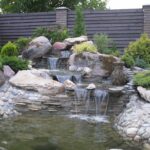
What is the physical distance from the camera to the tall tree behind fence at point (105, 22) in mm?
14469

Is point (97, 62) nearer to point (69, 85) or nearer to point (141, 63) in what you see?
point (141, 63)

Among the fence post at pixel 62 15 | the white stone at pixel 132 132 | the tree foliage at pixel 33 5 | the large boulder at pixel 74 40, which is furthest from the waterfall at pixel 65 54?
the tree foliage at pixel 33 5

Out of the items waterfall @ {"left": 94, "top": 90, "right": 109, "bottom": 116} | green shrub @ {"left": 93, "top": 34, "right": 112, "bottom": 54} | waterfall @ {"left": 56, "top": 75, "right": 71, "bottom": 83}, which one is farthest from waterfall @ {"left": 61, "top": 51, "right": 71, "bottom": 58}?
waterfall @ {"left": 94, "top": 90, "right": 109, "bottom": 116}

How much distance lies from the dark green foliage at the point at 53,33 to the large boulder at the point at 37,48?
884 mm

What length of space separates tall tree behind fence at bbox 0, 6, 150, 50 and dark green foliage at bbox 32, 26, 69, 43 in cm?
84

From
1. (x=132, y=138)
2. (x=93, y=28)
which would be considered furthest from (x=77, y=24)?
(x=132, y=138)

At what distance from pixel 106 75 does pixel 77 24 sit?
12.5 feet

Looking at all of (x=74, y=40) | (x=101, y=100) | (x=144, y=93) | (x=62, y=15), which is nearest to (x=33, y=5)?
(x=62, y=15)

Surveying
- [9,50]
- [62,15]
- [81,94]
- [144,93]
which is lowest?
[81,94]

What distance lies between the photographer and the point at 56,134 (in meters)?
7.46

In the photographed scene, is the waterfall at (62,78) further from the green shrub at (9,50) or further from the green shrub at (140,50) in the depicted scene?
the green shrub at (9,50)

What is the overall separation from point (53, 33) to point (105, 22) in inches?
85.8

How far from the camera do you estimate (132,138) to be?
728cm

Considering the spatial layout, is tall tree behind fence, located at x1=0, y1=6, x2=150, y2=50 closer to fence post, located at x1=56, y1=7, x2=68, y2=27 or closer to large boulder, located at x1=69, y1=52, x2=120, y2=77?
fence post, located at x1=56, y1=7, x2=68, y2=27
